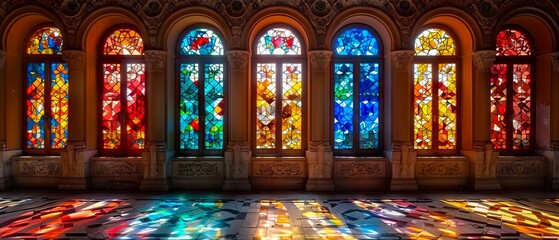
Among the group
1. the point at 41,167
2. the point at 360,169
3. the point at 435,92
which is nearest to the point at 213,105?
the point at 360,169

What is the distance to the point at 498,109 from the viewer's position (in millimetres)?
7750

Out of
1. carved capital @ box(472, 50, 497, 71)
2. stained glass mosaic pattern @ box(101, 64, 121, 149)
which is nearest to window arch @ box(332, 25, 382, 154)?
carved capital @ box(472, 50, 497, 71)

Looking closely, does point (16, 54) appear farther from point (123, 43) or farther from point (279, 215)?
point (279, 215)

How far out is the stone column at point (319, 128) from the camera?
7242 mm

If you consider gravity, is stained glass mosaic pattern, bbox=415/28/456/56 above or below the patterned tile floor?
above

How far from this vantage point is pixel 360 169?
7387 mm

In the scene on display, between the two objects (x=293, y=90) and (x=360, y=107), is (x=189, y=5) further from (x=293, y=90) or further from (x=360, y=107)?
(x=360, y=107)

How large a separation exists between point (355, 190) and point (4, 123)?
701 cm

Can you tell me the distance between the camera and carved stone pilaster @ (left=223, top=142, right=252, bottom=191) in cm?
723

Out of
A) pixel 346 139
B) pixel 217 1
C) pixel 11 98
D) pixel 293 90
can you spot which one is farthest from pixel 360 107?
pixel 11 98

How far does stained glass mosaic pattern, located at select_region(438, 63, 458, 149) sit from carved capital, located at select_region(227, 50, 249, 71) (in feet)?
13.1

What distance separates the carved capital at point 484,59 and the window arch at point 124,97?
6.62m

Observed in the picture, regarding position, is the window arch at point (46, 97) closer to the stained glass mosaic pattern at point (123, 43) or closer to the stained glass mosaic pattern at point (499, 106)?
the stained glass mosaic pattern at point (123, 43)

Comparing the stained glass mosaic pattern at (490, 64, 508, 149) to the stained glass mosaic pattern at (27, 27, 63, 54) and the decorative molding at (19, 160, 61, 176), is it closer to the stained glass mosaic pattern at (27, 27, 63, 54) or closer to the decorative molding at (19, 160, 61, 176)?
the decorative molding at (19, 160, 61, 176)
